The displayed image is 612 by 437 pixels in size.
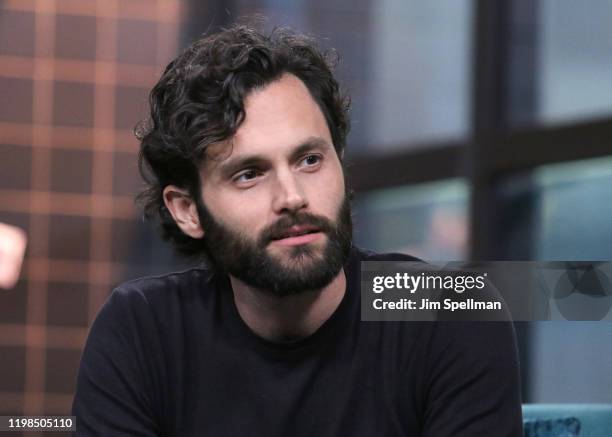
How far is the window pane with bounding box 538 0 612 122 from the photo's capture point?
2.50 metres

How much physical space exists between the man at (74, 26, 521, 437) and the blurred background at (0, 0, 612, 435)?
119 centimetres

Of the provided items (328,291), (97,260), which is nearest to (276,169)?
(328,291)

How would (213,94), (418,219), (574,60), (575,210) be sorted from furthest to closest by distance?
1. (418,219)
2. (574,60)
3. (575,210)
4. (213,94)

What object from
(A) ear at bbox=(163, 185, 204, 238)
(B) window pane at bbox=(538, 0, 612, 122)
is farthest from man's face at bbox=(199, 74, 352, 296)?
(B) window pane at bbox=(538, 0, 612, 122)

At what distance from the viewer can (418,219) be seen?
274cm

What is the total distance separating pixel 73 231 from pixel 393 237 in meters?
0.82

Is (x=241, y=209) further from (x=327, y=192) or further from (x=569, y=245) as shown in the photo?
(x=569, y=245)

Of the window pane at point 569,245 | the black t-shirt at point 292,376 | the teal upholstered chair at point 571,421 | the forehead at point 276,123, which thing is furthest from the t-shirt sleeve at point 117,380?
the window pane at point 569,245

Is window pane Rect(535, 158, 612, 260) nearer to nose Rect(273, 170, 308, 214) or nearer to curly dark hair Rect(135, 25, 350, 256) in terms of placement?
curly dark hair Rect(135, 25, 350, 256)

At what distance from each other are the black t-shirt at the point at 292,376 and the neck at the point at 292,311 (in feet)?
0.04

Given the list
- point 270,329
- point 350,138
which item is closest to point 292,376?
point 270,329

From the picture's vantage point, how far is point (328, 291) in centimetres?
143

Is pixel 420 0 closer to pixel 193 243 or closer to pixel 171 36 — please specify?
pixel 171 36

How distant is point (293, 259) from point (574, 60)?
143 centimetres
